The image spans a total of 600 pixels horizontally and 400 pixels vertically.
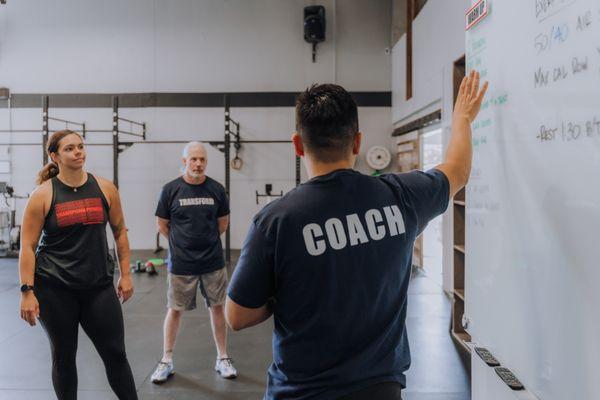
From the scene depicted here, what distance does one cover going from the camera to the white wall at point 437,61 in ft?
12.9

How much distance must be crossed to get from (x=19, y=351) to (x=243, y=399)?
77.3 inches

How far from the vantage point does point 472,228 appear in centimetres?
124

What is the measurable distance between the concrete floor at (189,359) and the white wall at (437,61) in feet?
3.60

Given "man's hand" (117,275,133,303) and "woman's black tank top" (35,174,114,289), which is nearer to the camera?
"woman's black tank top" (35,174,114,289)

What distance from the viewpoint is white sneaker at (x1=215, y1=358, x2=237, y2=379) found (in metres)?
2.69

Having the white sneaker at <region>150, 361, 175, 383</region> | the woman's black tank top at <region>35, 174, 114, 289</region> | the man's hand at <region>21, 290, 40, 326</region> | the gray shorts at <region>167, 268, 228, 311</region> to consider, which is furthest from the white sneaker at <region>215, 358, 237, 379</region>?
the man's hand at <region>21, 290, 40, 326</region>

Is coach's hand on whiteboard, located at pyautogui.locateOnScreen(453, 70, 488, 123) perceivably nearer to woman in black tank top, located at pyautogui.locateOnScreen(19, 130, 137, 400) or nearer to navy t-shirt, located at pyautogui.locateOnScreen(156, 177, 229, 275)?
woman in black tank top, located at pyautogui.locateOnScreen(19, 130, 137, 400)

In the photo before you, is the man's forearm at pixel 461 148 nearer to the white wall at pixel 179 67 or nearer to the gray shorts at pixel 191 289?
the gray shorts at pixel 191 289

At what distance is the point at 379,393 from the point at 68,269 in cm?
151

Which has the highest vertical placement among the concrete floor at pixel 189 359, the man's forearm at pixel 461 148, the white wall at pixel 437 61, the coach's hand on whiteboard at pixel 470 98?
the white wall at pixel 437 61

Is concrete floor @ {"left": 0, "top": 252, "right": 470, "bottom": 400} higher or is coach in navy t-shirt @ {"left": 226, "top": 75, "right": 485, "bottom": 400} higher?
coach in navy t-shirt @ {"left": 226, "top": 75, "right": 485, "bottom": 400}

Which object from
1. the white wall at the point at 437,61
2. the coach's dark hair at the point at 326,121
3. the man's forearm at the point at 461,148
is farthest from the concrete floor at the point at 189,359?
the coach's dark hair at the point at 326,121

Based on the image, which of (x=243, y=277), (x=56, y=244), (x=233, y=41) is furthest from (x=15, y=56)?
(x=243, y=277)

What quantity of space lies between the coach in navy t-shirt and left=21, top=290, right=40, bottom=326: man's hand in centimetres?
130
